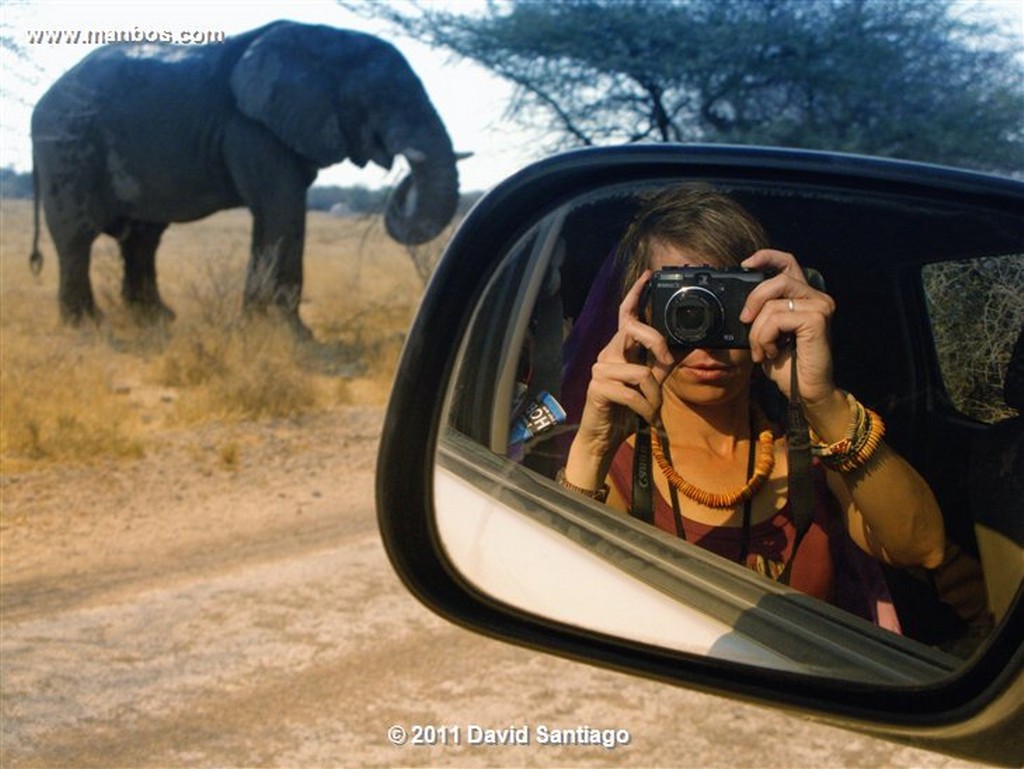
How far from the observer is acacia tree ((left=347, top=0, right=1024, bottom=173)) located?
49.9 feet

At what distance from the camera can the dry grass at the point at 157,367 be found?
775cm

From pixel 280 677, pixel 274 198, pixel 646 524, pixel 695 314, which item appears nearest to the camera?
pixel 695 314

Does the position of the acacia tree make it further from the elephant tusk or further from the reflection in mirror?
the reflection in mirror

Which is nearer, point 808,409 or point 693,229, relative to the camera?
point 808,409

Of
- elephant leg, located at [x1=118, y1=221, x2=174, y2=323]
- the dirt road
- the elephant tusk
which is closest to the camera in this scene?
the dirt road

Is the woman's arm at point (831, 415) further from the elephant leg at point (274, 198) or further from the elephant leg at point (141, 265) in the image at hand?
the elephant leg at point (141, 265)

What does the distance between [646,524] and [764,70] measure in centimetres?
1457

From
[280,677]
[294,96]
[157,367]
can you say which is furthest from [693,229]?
[294,96]

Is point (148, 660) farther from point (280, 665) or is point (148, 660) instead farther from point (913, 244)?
point (913, 244)

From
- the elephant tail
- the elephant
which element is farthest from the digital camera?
the elephant tail

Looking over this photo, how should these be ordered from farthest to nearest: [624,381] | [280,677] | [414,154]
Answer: [414,154] < [280,677] < [624,381]

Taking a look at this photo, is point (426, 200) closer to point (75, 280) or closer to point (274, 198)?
point (274, 198)

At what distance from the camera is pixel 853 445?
1.54 meters

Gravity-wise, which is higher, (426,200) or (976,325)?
(976,325)
